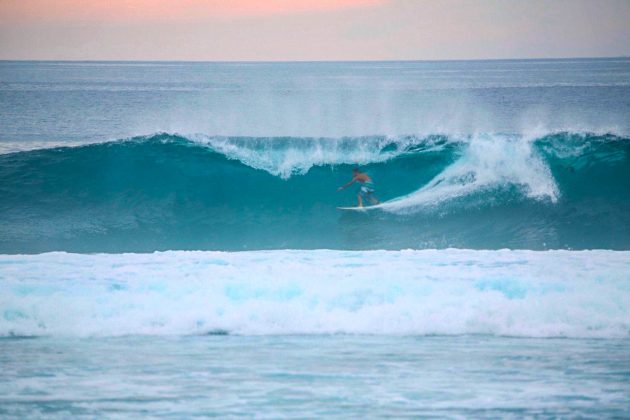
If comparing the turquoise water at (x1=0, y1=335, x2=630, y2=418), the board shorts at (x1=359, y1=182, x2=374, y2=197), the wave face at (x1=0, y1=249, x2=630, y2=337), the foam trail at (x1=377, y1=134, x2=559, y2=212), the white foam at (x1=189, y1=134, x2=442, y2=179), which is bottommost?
the turquoise water at (x1=0, y1=335, x2=630, y2=418)

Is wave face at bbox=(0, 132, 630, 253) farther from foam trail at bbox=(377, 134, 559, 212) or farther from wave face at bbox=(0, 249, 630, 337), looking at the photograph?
wave face at bbox=(0, 249, 630, 337)

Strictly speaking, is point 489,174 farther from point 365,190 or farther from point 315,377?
point 315,377

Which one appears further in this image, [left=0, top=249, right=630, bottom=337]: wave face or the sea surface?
[left=0, top=249, right=630, bottom=337]: wave face

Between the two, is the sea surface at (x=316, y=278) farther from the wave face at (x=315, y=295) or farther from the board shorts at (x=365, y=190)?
the board shorts at (x=365, y=190)

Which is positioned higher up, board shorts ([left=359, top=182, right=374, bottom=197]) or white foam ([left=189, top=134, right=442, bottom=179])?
white foam ([left=189, top=134, right=442, bottom=179])

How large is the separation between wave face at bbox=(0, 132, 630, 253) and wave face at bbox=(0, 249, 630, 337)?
2.19m

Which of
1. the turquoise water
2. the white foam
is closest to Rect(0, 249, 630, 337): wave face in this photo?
the turquoise water

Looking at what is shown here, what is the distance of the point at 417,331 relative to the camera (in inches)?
228

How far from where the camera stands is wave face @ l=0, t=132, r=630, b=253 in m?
9.95

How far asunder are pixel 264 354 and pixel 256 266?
79.9 inches

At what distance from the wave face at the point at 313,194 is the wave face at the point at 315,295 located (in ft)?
7.18

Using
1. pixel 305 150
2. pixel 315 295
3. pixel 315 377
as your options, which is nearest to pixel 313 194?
pixel 305 150

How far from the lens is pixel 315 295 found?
20.8 feet

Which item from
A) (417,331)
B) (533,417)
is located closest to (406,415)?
(533,417)
